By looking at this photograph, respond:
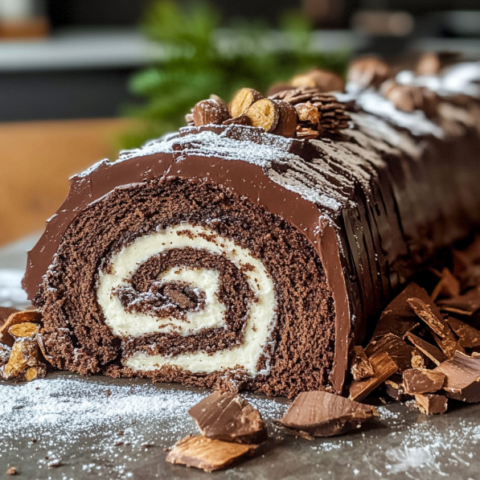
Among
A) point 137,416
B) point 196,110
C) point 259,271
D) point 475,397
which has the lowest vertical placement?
point 475,397

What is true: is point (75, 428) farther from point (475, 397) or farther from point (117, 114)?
point (117, 114)

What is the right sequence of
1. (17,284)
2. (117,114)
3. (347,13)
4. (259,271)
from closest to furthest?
1. (259,271)
2. (17,284)
3. (117,114)
4. (347,13)

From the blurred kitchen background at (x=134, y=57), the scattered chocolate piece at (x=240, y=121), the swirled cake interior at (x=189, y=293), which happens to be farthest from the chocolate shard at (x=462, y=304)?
the blurred kitchen background at (x=134, y=57)

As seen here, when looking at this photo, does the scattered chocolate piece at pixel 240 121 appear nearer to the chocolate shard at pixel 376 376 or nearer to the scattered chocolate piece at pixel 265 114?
the scattered chocolate piece at pixel 265 114

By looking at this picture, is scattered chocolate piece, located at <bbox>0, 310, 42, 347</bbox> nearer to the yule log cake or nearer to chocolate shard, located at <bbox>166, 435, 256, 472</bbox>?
the yule log cake

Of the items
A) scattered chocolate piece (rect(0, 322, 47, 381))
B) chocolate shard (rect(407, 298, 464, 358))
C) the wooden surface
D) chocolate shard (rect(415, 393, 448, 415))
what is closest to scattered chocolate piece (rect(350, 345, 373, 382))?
chocolate shard (rect(415, 393, 448, 415))

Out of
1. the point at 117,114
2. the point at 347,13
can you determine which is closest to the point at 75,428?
the point at 117,114
